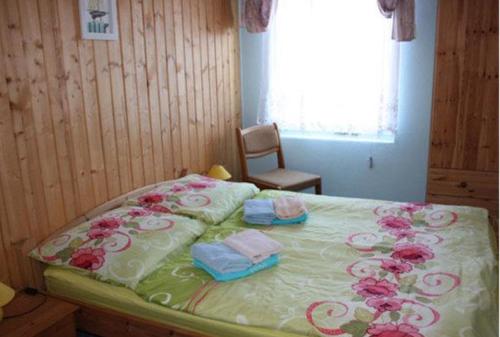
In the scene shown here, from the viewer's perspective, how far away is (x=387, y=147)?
3756 millimetres

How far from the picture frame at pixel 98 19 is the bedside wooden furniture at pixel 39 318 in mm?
1305

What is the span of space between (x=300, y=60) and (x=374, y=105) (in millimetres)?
691

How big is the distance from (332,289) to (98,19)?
1813 mm

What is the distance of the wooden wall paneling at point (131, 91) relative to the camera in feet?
9.04

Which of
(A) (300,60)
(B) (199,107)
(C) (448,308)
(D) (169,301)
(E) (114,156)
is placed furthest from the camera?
(A) (300,60)

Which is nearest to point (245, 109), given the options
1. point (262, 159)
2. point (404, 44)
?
point (262, 159)

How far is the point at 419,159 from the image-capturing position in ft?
12.1

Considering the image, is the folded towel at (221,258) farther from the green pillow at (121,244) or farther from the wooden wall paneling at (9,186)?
the wooden wall paneling at (9,186)

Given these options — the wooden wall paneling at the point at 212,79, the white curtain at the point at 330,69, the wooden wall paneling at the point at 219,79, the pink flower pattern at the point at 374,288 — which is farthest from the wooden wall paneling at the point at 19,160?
the white curtain at the point at 330,69

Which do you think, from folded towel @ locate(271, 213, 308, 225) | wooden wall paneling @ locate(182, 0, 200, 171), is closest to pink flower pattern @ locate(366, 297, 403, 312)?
folded towel @ locate(271, 213, 308, 225)

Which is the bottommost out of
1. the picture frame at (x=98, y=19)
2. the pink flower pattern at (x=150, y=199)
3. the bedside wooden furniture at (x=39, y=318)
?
the bedside wooden furniture at (x=39, y=318)

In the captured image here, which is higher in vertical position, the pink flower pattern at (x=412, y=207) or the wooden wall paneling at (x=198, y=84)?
the wooden wall paneling at (x=198, y=84)

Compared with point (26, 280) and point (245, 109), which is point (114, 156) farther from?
point (245, 109)

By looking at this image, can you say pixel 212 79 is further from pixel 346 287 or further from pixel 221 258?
pixel 346 287
